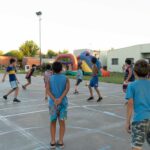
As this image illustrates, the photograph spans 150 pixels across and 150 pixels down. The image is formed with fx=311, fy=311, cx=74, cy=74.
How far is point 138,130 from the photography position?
406cm

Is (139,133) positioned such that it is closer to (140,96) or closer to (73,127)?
(140,96)

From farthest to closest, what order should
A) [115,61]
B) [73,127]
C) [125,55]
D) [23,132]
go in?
[115,61]
[125,55]
[73,127]
[23,132]

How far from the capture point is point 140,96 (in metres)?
4.07

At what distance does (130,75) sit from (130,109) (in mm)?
6597

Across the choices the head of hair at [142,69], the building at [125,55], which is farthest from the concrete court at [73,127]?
the building at [125,55]

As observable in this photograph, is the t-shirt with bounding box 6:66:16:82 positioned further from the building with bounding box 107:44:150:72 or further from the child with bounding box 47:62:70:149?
the building with bounding box 107:44:150:72

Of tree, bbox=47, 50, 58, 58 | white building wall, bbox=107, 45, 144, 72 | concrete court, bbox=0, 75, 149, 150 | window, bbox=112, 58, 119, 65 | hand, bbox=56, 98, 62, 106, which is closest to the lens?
hand, bbox=56, 98, 62, 106

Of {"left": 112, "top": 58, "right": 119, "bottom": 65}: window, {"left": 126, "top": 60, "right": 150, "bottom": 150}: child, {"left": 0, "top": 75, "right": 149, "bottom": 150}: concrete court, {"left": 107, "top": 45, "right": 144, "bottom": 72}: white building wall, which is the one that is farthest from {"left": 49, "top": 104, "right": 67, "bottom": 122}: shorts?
{"left": 112, "top": 58, "right": 119, "bottom": 65}: window

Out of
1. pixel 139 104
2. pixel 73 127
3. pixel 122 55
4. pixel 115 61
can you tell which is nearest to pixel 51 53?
pixel 115 61

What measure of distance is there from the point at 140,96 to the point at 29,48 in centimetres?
9680

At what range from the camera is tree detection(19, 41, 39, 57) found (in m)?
97.8

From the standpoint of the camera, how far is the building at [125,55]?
45.2 m

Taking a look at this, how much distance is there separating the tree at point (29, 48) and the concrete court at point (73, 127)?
88318mm

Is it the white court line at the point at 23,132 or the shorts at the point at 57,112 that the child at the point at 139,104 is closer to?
the shorts at the point at 57,112
